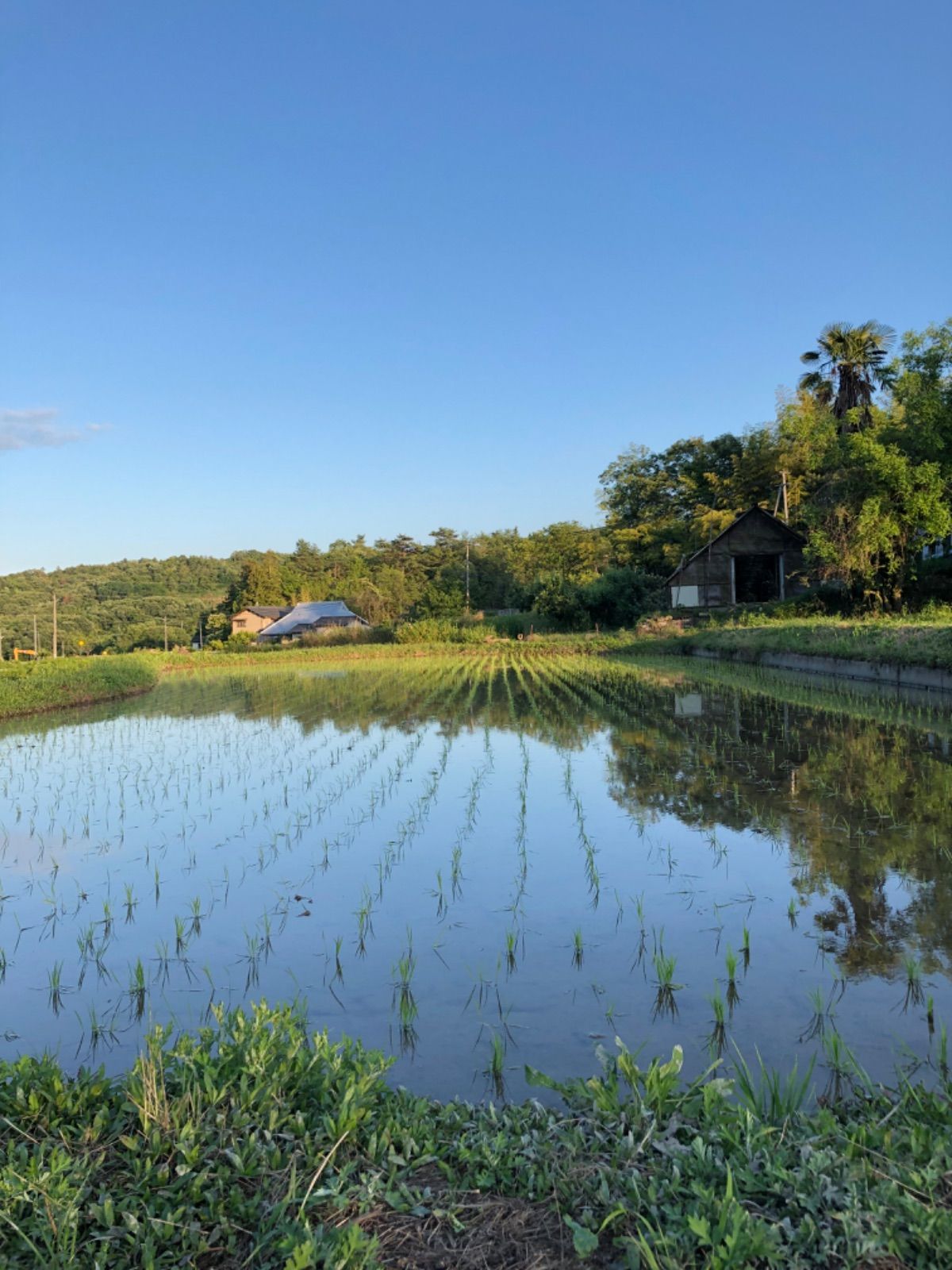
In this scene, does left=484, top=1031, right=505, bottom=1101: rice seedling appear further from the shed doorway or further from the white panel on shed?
the shed doorway

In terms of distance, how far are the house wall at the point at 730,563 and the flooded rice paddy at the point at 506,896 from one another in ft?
62.3

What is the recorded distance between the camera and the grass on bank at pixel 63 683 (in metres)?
17.0

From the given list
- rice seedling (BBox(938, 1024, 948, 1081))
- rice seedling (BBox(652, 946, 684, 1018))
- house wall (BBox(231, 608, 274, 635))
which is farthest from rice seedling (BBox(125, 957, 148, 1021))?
house wall (BBox(231, 608, 274, 635))

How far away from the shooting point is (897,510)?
20.0 metres

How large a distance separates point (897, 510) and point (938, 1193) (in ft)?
68.5

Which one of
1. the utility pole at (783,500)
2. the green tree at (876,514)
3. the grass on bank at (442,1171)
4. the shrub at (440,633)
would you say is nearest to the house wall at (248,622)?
the shrub at (440,633)

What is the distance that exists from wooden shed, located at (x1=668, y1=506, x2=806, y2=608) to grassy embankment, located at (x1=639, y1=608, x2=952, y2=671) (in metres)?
4.05

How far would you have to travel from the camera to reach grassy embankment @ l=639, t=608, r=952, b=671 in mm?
13039

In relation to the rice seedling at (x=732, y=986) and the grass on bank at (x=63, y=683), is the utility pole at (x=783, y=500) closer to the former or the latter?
the grass on bank at (x=63, y=683)

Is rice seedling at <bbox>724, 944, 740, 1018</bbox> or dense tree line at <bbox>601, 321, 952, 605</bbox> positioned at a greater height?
dense tree line at <bbox>601, 321, 952, 605</bbox>

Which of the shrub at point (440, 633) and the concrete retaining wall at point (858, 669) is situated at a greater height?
the shrub at point (440, 633)

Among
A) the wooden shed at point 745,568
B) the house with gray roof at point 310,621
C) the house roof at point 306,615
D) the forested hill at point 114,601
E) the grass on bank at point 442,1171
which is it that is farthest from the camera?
the forested hill at point 114,601

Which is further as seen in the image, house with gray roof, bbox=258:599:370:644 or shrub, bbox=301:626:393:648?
house with gray roof, bbox=258:599:370:644

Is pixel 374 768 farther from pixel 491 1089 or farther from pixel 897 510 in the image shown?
pixel 897 510
